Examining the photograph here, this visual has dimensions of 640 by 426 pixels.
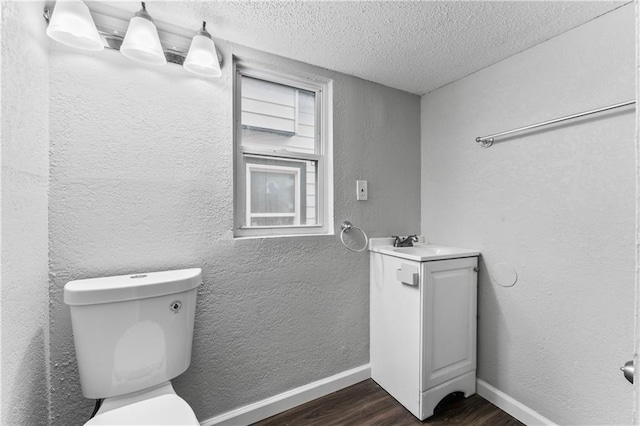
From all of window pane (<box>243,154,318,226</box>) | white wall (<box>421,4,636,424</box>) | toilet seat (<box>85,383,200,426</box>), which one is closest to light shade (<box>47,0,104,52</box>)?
window pane (<box>243,154,318,226</box>)

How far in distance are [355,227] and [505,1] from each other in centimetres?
130

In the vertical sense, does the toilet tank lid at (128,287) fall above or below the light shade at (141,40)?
below

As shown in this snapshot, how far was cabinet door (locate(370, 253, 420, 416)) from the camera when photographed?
1483mm

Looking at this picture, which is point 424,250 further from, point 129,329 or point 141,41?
point 141,41

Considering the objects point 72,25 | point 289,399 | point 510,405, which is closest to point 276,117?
point 72,25

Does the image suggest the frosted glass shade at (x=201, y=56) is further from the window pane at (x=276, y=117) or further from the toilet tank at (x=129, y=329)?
the toilet tank at (x=129, y=329)

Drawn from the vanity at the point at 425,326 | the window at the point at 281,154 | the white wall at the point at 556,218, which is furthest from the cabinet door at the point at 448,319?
the window at the point at 281,154

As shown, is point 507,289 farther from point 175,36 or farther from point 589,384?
point 175,36

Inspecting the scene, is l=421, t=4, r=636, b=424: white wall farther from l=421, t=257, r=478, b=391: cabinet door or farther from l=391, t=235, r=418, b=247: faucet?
l=391, t=235, r=418, b=247: faucet

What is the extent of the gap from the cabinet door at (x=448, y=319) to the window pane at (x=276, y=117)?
1061 millimetres

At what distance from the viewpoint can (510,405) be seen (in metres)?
1.49

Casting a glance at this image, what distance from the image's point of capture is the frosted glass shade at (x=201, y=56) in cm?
123

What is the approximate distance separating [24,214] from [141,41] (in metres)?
0.77

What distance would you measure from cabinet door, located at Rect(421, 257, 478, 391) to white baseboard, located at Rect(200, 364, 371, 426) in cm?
48
